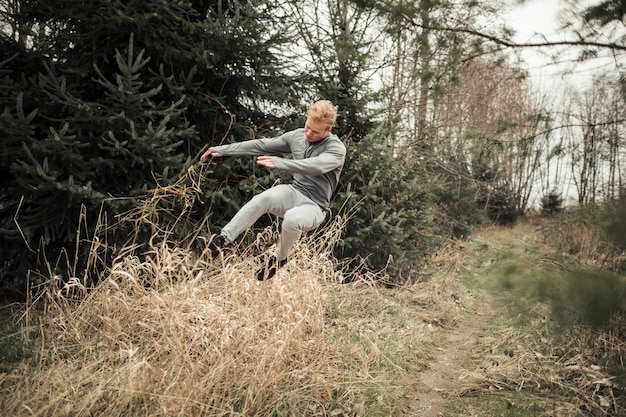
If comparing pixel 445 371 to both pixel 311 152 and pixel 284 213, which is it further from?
pixel 311 152

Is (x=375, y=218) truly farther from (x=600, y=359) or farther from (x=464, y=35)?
(x=464, y=35)

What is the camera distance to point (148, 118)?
5.60 m

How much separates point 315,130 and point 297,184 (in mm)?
506

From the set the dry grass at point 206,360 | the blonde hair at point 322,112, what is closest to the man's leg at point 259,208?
the dry grass at point 206,360

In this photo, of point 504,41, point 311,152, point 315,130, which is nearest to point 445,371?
point 311,152

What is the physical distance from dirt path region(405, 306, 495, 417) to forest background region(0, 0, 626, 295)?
5.48ft

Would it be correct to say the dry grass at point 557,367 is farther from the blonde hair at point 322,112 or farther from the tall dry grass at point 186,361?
the blonde hair at point 322,112

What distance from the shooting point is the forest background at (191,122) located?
3943mm

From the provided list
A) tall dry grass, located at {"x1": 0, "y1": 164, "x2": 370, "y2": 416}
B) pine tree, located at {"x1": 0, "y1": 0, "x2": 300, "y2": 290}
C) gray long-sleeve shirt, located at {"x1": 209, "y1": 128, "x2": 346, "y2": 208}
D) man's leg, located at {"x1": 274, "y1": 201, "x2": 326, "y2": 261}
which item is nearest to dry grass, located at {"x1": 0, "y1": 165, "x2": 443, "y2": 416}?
tall dry grass, located at {"x1": 0, "y1": 164, "x2": 370, "y2": 416}

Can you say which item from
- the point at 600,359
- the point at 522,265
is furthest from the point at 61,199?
the point at 600,359

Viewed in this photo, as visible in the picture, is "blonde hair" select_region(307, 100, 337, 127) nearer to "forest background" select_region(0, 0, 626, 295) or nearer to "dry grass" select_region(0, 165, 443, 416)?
"forest background" select_region(0, 0, 626, 295)

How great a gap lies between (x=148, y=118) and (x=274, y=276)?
2.80m

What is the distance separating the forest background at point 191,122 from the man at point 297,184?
68cm

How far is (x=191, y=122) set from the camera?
6395mm
